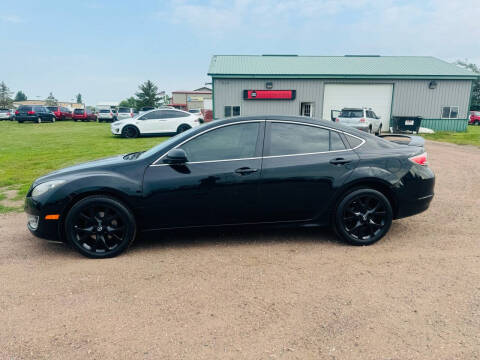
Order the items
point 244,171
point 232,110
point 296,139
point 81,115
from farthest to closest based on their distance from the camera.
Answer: point 81,115 < point 232,110 < point 296,139 < point 244,171

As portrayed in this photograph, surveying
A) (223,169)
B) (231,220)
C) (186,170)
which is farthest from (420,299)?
(186,170)

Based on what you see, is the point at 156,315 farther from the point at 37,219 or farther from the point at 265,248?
the point at 37,219

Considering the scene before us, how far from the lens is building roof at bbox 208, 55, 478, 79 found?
23500mm

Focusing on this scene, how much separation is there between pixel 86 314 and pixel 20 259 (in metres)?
1.60

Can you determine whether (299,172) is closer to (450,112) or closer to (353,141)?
(353,141)

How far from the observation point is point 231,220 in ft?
12.7

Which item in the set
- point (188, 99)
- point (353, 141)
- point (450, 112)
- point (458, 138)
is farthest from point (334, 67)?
point (188, 99)

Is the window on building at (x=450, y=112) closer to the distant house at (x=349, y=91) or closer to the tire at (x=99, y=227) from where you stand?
the distant house at (x=349, y=91)

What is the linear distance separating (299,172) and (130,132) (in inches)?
570

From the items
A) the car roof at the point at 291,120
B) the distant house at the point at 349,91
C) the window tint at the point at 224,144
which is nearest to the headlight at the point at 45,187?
the window tint at the point at 224,144

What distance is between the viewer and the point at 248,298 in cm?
290

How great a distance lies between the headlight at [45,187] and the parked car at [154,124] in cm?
1332

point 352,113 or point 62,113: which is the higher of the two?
point 352,113

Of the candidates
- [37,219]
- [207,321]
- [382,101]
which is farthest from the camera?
[382,101]
